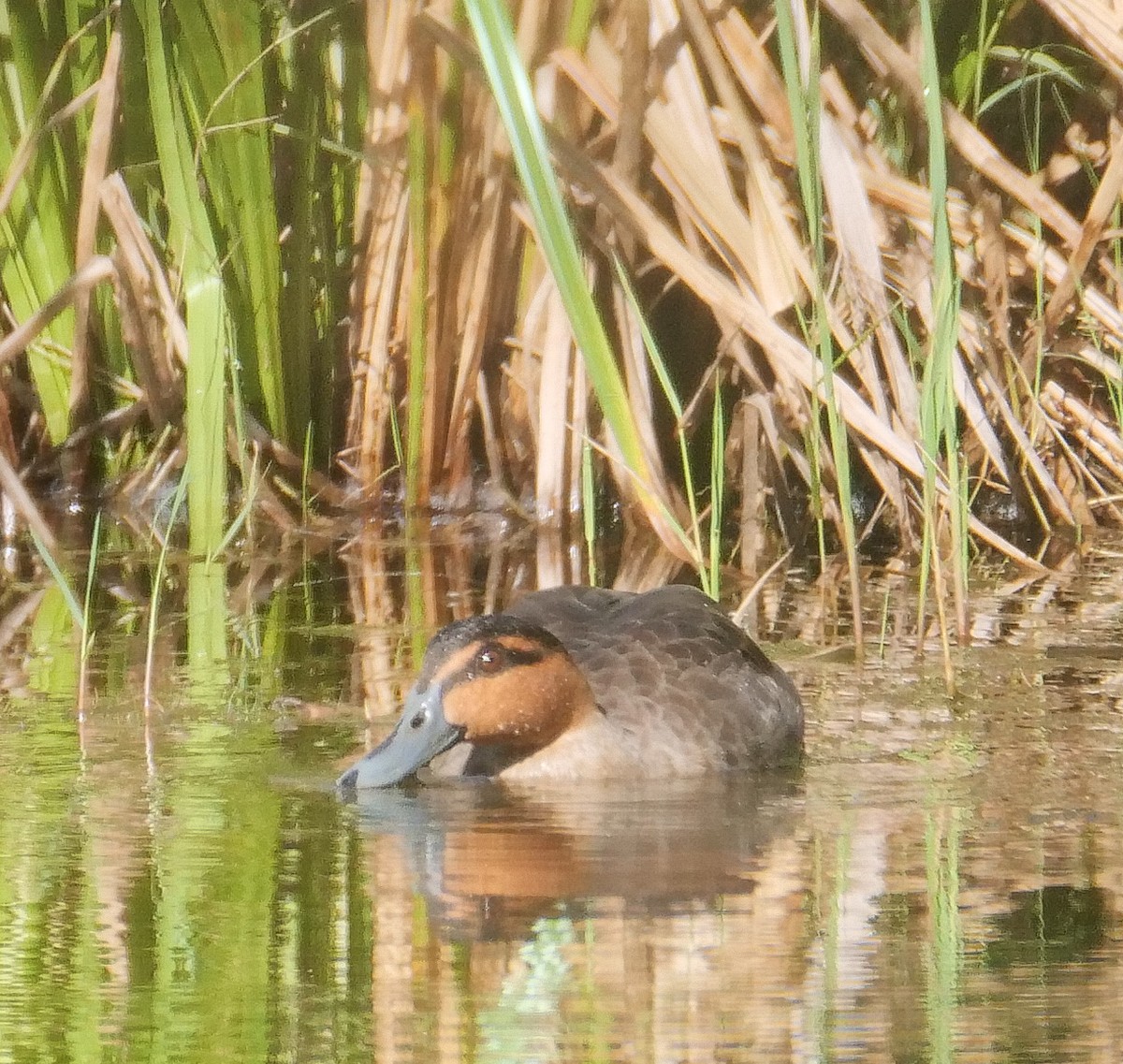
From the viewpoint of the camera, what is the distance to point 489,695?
14.0ft

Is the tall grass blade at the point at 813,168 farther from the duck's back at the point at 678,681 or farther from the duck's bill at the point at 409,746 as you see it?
the duck's bill at the point at 409,746

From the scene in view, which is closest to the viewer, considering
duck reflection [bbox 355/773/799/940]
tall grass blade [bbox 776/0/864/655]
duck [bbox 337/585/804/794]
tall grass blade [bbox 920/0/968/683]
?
duck reflection [bbox 355/773/799/940]

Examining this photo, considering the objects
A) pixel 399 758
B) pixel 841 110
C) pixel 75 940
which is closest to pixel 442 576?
pixel 841 110

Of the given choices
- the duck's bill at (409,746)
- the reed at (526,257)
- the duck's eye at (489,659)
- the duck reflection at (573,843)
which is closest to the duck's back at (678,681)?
the duck reflection at (573,843)

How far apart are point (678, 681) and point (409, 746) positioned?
2.40ft

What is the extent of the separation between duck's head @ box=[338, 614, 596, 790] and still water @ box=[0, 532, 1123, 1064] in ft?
0.37

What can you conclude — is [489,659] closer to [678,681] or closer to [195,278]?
[678,681]

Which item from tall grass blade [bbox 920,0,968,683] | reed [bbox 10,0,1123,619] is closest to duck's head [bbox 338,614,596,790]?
→ tall grass blade [bbox 920,0,968,683]

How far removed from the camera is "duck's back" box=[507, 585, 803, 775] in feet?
14.3

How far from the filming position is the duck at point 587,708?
4160 mm

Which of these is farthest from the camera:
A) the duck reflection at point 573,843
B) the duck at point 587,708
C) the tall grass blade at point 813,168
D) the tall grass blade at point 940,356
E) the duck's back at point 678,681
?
the duck's back at point 678,681

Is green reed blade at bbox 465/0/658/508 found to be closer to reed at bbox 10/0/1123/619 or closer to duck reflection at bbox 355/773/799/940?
duck reflection at bbox 355/773/799/940

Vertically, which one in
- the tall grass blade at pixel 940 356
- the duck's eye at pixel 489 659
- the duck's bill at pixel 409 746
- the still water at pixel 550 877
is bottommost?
the still water at pixel 550 877

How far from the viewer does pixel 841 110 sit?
6.13 m
